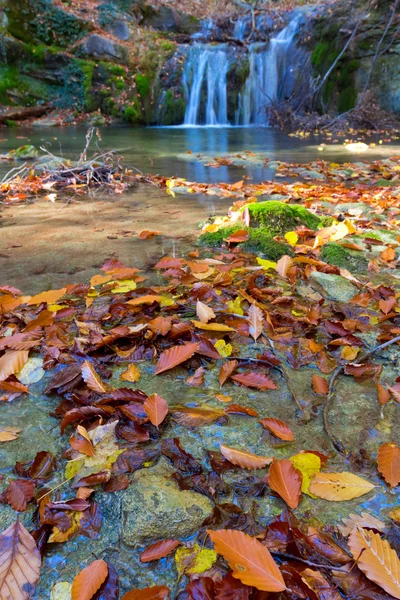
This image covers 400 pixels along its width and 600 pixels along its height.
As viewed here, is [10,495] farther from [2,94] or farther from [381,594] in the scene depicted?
[2,94]

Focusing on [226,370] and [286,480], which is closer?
[286,480]

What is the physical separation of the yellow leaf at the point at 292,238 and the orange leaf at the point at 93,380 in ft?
5.57

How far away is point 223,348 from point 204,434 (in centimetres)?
45

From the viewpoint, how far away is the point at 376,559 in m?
0.87

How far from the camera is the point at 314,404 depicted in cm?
136

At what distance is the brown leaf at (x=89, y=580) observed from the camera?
2.74ft

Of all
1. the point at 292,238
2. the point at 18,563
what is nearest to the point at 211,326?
the point at 18,563

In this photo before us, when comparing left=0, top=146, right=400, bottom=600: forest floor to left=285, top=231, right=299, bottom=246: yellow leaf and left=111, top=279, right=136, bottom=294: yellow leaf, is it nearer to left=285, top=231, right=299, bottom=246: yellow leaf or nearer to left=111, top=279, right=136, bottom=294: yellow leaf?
left=111, top=279, right=136, bottom=294: yellow leaf

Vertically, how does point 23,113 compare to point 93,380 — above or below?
above

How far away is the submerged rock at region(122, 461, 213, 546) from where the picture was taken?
3.17ft

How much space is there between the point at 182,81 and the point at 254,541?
17.0 metres

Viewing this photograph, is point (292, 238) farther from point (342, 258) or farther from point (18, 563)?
point (18, 563)

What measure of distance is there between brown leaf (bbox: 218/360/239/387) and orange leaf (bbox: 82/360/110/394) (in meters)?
0.39

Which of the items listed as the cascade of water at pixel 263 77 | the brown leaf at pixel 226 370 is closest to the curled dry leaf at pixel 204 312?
the brown leaf at pixel 226 370
